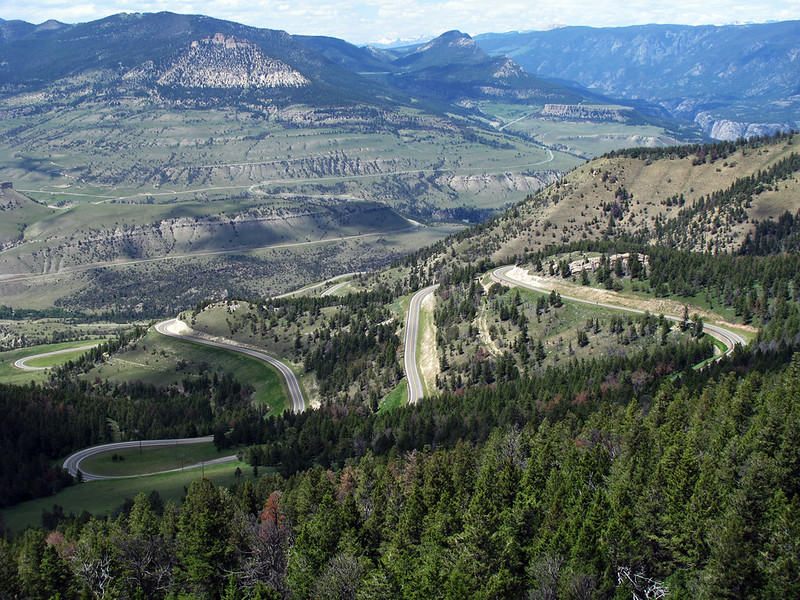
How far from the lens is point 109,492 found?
136 meters

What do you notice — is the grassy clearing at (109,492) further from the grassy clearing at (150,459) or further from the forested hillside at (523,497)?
the grassy clearing at (150,459)

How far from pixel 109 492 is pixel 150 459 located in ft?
67.1

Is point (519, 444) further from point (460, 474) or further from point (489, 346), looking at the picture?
point (489, 346)

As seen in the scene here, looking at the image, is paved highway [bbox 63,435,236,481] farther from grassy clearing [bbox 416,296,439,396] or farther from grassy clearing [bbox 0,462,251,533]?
grassy clearing [bbox 416,296,439,396]

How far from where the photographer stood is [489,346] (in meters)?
179

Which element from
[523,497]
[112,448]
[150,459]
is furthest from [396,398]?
[523,497]

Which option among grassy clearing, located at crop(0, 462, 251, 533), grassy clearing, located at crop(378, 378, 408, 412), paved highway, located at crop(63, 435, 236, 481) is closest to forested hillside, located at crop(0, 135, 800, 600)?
grassy clearing, located at crop(0, 462, 251, 533)

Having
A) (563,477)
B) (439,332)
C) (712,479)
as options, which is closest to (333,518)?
(563,477)

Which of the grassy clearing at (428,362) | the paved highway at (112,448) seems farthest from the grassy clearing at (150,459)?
the grassy clearing at (428,362)

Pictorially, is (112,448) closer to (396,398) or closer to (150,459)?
(150,459)

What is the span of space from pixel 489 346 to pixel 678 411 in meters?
86.3

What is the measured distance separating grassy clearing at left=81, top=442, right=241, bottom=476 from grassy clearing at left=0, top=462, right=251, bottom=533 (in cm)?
605

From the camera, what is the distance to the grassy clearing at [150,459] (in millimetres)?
152500

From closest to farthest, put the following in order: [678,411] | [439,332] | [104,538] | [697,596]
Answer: [697,596] < [104,538] < [678,411] < [439,332]
